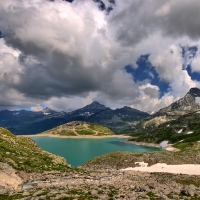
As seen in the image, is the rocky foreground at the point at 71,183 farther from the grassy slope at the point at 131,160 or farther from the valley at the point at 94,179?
the grassy slope at the point at 131,160

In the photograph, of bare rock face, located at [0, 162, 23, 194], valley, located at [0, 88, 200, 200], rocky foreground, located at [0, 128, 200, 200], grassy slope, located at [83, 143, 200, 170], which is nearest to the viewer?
rocky foreground, located at [0, 128, 200, 200]

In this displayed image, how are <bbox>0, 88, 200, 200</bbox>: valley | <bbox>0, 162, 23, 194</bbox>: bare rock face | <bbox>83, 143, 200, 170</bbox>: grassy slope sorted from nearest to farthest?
<bbox>0, 88, 200, 200</bbox>: valley
<bbox>0, 162, 23, 194</bbox>: bare rock face
<bbox>83, 143, 200, 170</bbox>: grassy slope

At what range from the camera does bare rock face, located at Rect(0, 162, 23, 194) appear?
51269 mm

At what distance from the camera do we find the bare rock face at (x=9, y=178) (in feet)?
168

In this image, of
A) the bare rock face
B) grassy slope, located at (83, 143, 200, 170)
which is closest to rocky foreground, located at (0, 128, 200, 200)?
the bare rock face

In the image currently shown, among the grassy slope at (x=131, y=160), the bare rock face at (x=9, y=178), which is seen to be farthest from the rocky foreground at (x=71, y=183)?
the grassy slope at (x=131, y=160)

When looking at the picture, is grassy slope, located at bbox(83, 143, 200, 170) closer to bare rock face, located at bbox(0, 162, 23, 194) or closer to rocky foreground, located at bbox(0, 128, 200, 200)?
rocky foreground, located at bbox(0, 128, 200, 200)

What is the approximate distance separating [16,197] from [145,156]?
96757 millimetres

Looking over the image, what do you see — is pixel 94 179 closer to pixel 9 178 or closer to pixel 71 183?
pixel 71 183

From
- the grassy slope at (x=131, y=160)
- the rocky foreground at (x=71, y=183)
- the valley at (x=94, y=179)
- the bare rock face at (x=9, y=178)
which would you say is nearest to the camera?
the rocky foreground at (x=71, y=183)

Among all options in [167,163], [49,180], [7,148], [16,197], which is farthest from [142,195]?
[167,163]

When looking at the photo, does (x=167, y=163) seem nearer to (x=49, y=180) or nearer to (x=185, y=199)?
(x=49, y=180)

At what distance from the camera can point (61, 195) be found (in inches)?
1363

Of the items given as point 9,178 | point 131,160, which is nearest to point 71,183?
point 9,178
